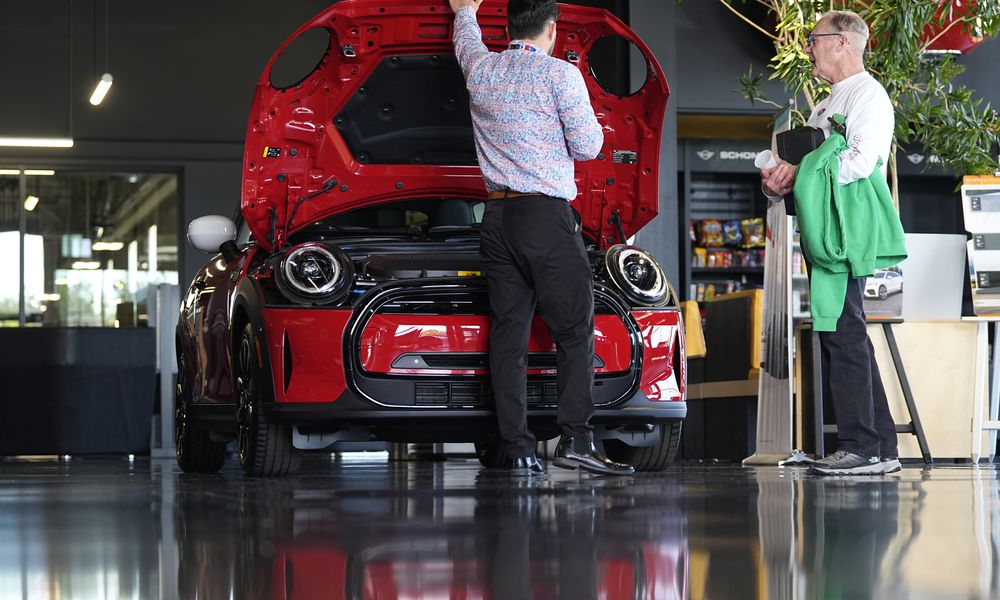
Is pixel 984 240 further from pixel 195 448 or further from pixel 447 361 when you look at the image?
pixel 195 448

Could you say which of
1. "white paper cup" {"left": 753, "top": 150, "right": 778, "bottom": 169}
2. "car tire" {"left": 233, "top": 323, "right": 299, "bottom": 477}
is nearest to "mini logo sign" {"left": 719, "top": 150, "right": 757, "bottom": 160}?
"white paper cup" {"left": 753, "top": 150, "right": 778, "bottom": 169}

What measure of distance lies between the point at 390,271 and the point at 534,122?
0.64 meters

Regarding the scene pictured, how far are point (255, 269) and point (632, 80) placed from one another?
6.27 metres

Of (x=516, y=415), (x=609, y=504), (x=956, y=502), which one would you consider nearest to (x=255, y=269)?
(x=516, y=415)

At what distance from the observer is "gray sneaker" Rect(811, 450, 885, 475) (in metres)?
4.26

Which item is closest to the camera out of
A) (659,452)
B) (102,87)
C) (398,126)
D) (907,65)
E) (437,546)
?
(437,546)

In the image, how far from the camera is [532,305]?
4.12m

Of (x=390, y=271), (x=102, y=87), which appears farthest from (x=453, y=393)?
(x=102, y=87)

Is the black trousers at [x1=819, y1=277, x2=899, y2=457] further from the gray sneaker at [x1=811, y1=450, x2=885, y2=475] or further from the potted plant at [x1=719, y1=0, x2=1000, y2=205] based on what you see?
the potted plant at [x1=719, y1=0, x2=1000, y2=205]

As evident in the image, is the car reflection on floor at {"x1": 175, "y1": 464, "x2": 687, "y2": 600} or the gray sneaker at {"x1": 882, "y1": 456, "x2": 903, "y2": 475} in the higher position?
the car reflection on floor at {"x1": 175, "y1": 464, "x2": 687, "y2": 600}

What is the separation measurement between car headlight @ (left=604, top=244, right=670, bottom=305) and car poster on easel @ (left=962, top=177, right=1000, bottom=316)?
2854mm

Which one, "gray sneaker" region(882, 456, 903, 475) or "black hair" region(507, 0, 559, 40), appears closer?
"black hair" region(507, 0, 559, 40)

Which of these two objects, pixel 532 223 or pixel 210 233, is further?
pixel 210 233

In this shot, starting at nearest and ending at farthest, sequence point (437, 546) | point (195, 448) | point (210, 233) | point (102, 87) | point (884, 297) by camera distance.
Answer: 1. point (437, 546)
2. point (210, 233)
3. point (195, 448)
4. point (884, 297)
5. point (102, 87)
